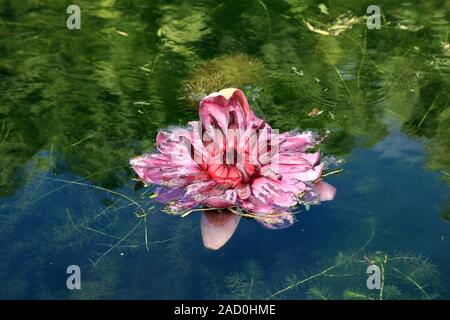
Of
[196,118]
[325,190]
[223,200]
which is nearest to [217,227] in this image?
[223,200]

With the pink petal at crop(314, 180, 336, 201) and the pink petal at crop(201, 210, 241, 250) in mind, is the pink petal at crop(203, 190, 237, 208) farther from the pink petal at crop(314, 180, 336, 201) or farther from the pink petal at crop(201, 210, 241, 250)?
the pink petal at crop(314, 180, 336, 201)

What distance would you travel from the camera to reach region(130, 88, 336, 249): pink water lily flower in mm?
1726

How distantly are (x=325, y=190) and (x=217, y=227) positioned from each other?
301 millimetres

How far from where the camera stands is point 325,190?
1824 millimetres

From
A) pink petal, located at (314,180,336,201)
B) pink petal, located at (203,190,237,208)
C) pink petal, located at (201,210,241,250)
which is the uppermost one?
pink petal, located at (203,190,237,208)

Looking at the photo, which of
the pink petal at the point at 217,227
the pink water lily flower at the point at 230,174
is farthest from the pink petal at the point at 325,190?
the pink petal at the point at 217,227

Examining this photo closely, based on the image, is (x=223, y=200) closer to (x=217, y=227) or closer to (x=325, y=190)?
(x=217, y=227)

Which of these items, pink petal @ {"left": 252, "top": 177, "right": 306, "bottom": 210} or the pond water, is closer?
the pond water

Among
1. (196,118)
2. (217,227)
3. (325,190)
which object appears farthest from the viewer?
(196,118)

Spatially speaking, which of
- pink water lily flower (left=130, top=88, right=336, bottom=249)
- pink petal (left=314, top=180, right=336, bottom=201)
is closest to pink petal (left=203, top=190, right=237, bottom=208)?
pink water lily flower (left=130, top=88, right=336, bottom=249)

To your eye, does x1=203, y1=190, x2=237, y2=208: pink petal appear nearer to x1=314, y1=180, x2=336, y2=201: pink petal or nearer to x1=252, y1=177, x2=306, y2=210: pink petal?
x1=252, y1=177, x2=306, y2=210: pink petal

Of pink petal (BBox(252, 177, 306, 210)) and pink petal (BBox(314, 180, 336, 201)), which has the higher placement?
pink petal (BBox(252, 177, 306, 210))

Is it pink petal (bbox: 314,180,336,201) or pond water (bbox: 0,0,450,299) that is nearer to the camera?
pond water (bbox: 0,0,450,299)
